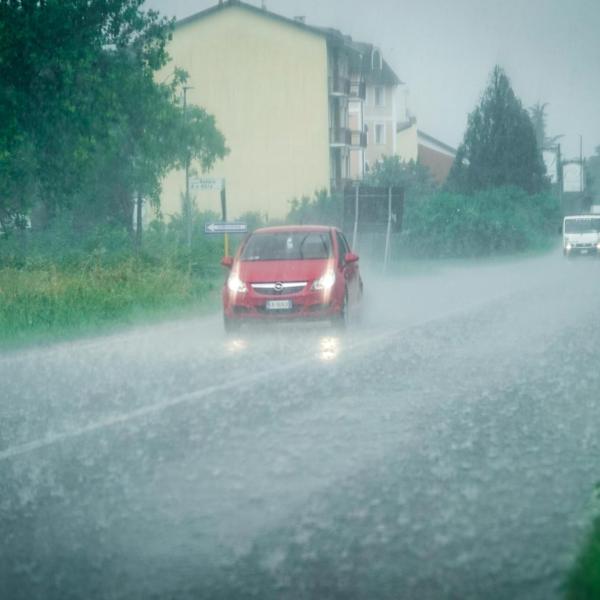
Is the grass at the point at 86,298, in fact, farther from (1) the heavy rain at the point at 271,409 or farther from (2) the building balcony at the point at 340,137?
(2) the building balcony at the point at 340,137

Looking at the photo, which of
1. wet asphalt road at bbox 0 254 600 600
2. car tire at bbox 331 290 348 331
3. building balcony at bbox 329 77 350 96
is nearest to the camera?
wet asphalt road at bbox 0 254 600 600

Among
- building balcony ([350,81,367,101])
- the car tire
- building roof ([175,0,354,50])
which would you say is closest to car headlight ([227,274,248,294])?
the car tire

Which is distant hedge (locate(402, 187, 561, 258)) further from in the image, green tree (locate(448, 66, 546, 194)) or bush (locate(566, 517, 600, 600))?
bush (locate(566, 517, 600, 600))

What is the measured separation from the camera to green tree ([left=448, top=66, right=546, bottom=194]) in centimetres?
7475

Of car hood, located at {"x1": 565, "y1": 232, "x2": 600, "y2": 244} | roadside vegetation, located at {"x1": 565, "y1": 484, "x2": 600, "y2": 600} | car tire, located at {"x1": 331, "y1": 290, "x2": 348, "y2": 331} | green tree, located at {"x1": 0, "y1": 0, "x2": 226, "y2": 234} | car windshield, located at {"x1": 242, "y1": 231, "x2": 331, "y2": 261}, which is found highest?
green tree, located at {"x1": 0, "y1": 0, "x2": 226, "y2": 234}

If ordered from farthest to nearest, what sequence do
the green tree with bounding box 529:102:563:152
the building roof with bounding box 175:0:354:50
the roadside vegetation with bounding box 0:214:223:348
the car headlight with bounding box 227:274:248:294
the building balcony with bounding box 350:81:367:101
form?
the green tree with bounding box 529:102:563:152, the building balcony with bounding box 350:81:367:101, the building roof with bounding box 175:0:354:50, the roadside vegetation with bounding box 0:214:223:348, the car headlight with bounding box 227:274:248:294

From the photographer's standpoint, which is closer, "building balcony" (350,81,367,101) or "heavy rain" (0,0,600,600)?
"heavy rain" (0,0,600,600)

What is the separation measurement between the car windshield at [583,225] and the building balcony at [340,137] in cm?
2026

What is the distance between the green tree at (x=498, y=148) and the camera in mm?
74750

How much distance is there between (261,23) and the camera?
225 feet

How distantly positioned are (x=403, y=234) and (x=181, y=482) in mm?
44734

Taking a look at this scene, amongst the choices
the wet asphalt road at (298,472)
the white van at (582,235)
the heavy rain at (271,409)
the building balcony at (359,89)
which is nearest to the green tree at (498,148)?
the building balcony at (359,89)

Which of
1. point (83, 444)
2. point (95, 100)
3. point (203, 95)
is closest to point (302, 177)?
point (203, 95)

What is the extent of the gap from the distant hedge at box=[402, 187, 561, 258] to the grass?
25.2 meters
